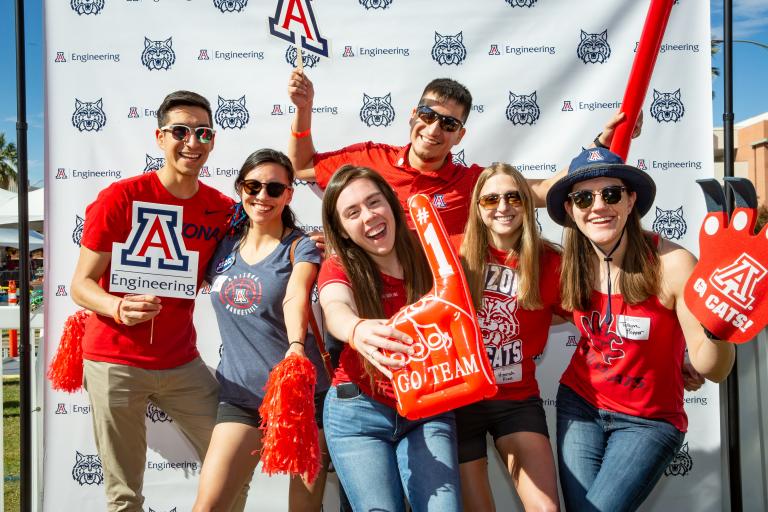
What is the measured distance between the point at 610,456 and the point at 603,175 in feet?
3.41

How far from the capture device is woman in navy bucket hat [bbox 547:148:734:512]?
2.22m

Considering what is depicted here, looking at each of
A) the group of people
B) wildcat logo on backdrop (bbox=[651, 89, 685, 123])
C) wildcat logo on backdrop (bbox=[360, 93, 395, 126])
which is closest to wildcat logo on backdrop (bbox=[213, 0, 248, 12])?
wildcat logo on backdrop (bbox=[360, 93, 395, 126])

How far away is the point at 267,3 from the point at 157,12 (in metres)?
0.62

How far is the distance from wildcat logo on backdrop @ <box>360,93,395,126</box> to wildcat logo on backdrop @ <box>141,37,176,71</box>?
1115 millimetres

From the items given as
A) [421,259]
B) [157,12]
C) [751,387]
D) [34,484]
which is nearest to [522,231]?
[421,259]

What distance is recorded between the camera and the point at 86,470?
352 centimetres

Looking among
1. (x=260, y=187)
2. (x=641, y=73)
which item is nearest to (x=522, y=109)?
(x=641, y=73)

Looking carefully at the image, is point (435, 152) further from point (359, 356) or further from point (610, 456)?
point (610, 456)

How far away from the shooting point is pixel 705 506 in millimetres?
3484

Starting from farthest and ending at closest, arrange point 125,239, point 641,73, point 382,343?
point 641,73
point 125,239
point 382,343

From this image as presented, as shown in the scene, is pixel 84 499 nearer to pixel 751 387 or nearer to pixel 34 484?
pixel 34 484

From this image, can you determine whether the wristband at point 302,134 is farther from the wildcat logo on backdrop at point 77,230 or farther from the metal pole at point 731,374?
the metal pole at point 731,374

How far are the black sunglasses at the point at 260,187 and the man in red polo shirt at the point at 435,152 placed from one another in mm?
559

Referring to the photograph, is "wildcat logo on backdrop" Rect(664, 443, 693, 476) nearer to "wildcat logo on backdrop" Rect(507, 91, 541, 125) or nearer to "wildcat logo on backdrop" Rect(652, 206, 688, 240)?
"wildcat logo on backdrop" Rect(652, 206, 688, 240)
